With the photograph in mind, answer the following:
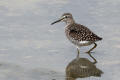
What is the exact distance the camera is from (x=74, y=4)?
15117 mm

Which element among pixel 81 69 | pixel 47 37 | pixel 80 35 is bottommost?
pixel 81 69

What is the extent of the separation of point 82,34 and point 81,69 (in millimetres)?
1526

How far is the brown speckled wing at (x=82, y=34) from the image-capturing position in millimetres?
12430

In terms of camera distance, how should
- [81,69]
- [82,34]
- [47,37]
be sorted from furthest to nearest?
1. [47,37]
2. [82,34]
3. [81,69]

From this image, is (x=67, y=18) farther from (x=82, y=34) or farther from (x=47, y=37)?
(x=82, y=34)

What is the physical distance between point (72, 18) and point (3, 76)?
139 inches

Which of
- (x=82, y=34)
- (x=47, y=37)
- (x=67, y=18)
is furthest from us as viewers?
(x=67, y=18)

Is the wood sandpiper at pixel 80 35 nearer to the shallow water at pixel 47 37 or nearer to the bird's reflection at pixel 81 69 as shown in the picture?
the shallow water at pixel 47 37

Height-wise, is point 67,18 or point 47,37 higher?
point 67,18

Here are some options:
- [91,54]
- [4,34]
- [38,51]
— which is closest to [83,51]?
[91,54]

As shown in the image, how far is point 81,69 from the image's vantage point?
11.4 meters

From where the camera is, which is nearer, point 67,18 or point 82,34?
point 82,34

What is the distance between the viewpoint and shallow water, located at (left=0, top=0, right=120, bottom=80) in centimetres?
1116

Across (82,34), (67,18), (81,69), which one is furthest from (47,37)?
(81,69)
